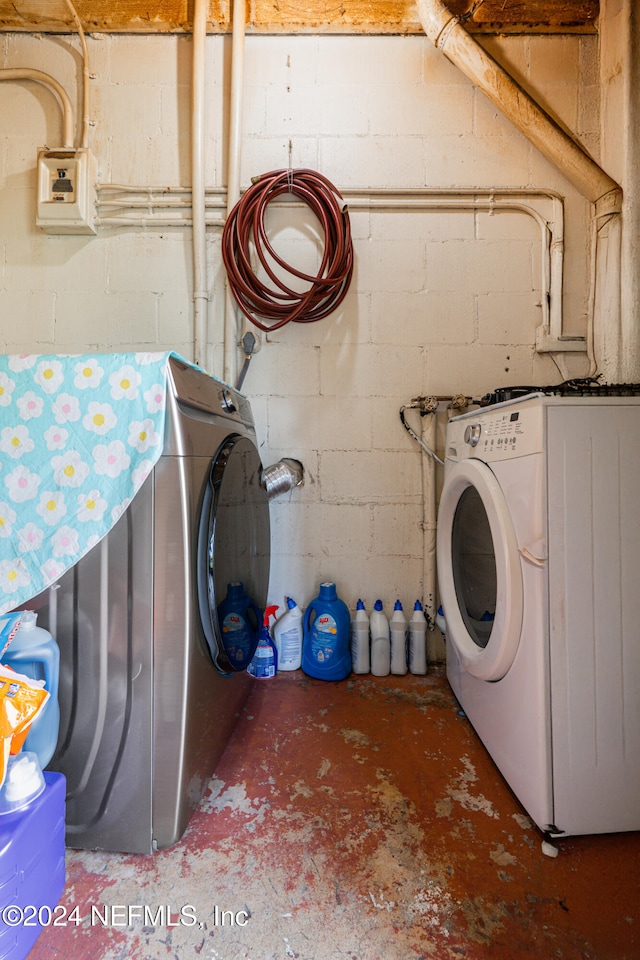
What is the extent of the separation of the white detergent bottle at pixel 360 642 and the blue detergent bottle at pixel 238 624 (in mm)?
536

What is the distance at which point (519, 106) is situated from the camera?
1747mm

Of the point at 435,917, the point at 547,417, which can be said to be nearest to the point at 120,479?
the point at 547,417

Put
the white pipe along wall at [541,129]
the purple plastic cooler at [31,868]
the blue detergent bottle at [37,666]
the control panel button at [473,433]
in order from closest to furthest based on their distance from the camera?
the purple plastic cooler at [31,868] < the blue detergent bottle at [37,666] < the control panel button at [473,433] < the white pipe along wall at [541,129]

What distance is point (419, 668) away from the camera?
1798 mm

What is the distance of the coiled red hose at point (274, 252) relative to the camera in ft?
5.81

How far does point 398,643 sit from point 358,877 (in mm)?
901

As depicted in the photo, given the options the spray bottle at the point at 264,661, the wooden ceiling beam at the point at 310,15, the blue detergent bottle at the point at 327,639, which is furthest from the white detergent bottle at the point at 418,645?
the wooden ceiling beam at the point at 310,15

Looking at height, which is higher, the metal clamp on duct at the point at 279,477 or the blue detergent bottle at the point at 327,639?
the metal clamp on duct at the point at 279,477

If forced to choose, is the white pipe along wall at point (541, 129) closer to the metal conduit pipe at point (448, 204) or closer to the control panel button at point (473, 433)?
the metal conduit pipe at point (448, 204)

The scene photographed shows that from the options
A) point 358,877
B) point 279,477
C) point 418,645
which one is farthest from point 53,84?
point 358,877

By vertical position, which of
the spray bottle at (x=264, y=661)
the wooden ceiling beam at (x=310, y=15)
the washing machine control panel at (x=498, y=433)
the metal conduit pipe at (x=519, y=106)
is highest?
the wooden ceiling beam at (x=310, y=15)

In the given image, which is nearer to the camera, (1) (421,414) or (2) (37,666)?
(2) (37,666)

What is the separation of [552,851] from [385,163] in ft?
8.00

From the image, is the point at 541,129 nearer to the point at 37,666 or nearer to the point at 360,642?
the point at 360,642
